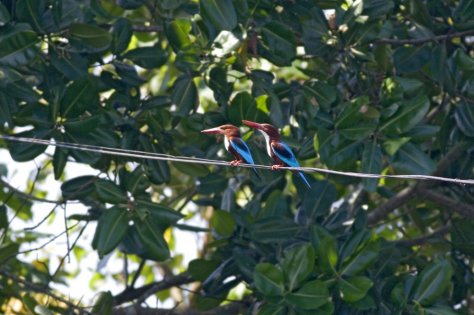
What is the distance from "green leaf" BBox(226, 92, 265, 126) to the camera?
7.60 m

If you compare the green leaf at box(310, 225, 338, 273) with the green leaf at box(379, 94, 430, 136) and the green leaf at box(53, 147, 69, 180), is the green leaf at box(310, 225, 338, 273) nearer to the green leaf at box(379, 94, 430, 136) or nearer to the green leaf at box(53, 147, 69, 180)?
the green leaf at box(379, 94, 430, 136)

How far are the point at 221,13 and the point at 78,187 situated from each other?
1748 mm

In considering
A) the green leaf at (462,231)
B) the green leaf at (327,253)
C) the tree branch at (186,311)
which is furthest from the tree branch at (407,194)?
the green leaf at (327,253)

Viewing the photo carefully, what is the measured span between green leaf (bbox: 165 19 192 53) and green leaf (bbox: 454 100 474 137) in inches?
76.3

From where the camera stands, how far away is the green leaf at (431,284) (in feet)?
24.7

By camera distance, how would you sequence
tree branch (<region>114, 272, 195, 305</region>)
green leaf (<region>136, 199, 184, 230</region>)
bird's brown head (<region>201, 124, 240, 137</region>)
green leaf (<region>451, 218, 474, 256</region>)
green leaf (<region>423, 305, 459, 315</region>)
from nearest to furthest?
1. bird's brown head (<region>201, 124, 240, 137</region>)
2. green leaf (<region>423, 305, 459, 315</region>)
3. green leaf (<region>136, 199, 184, 230</region>)
4. green leaf (<region>451, 218, 474, 256</region>)
5. tree branch (<region>114, 272, 195, 305</region>)

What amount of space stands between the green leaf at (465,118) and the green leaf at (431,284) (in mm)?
999

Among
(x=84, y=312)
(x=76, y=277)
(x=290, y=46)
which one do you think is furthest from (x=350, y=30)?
(x=76, y=277)

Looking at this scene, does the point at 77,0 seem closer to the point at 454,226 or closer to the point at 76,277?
the point at 454,226

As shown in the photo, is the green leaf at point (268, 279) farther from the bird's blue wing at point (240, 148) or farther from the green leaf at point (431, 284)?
the green leaf at point (431, 284)

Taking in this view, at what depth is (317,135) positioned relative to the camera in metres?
7.48

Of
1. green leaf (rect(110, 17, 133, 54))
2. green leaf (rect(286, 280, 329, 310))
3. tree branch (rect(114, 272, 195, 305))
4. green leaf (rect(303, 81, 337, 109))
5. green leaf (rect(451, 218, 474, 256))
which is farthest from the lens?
tree branch (rect(114, 272, 195, 305))

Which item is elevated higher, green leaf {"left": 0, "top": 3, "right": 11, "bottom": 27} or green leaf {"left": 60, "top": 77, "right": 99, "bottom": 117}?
green leaf {"left": 0, "top": 3, "right": 11, "bottom": 27}

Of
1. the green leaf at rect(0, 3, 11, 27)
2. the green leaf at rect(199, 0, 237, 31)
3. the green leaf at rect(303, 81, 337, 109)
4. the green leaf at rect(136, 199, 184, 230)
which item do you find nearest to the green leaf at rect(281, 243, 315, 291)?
the green leaf at rect(136, 199, 184, 230)
